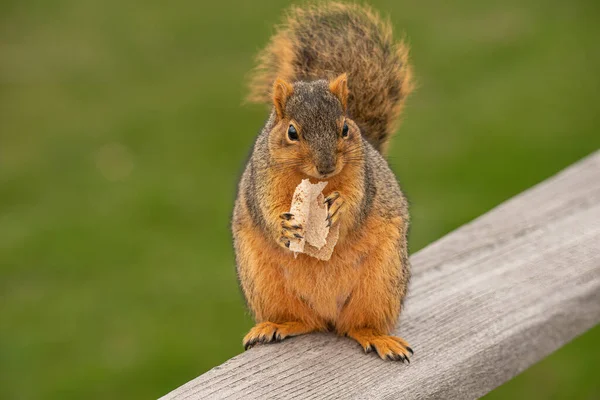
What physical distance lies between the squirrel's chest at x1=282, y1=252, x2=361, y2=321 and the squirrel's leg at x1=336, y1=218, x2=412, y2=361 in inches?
1.1

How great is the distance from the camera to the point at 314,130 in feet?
7.70

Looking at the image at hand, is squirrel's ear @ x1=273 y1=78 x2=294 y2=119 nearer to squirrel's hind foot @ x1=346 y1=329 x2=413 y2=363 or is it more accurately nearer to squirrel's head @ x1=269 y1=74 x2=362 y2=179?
squirrel's head @ x1=269 y1=74 x2=362 y2=179

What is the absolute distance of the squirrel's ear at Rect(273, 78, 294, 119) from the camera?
2.40 m

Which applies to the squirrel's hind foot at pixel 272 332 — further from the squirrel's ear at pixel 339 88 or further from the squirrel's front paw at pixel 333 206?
the squirrel's ear at pixel 339 88

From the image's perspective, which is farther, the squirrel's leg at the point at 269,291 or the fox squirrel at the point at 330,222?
the squirrel's leg at the point at 269,291

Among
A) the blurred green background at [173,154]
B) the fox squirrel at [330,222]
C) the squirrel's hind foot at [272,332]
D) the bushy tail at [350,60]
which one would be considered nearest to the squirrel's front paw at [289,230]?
the fox squirrel at [330,222]

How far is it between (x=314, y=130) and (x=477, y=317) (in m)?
0.65

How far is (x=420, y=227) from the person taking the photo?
5.46 meters

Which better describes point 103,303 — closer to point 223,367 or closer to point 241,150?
point 241,150

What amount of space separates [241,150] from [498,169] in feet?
5.59

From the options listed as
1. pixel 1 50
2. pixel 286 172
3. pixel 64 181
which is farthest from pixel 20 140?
pixel 286 172

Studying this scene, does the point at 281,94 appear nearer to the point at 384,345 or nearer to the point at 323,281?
the point at 323,281

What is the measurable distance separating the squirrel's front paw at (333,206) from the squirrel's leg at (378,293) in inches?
7.0

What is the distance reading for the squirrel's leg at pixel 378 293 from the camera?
8.10 ft
